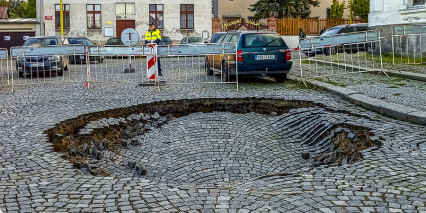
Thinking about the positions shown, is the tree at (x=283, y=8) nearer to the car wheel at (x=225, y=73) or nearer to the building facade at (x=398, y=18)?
Answer: the building facade at (x=398, y=18)

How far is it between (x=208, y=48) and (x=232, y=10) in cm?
4027

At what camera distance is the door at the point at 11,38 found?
44759mm

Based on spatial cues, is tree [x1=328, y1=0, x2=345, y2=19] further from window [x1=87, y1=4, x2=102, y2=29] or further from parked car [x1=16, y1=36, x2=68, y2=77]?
parked car [x1=16, y1=36, x2=68, y2=77]

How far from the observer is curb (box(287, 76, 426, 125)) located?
857cm

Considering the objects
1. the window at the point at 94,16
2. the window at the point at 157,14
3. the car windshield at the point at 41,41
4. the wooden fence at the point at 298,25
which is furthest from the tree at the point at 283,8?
the car windshield at the point at 41,41

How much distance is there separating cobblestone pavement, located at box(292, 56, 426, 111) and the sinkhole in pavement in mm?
1672

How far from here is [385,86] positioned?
1305cm

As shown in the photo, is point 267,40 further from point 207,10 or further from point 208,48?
point 207,10

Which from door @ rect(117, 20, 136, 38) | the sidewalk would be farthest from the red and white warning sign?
door @ rect(117, 20, 136, 38)

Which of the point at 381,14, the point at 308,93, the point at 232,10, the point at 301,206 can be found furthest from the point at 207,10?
the point at 301,206

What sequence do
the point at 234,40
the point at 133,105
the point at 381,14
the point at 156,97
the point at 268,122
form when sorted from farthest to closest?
the point at 381,14 → the point at 234,40 → the point at 156,97 → the point at 133,105 → the point at 268,122

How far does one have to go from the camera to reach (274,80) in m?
16.0

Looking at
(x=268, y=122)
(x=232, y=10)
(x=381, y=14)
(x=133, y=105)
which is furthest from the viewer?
(x=232, y=10)

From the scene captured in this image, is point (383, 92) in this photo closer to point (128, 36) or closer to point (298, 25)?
point (128, 36)
